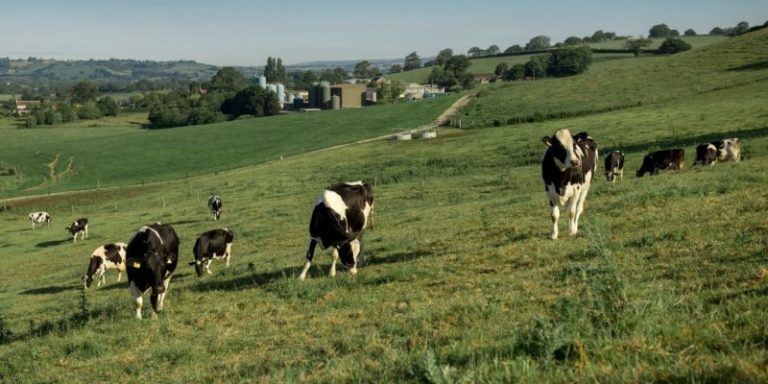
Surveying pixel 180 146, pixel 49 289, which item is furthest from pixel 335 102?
pixel 49 289

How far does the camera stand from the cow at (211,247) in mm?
22922

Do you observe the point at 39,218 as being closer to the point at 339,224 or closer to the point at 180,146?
the point at 339,224

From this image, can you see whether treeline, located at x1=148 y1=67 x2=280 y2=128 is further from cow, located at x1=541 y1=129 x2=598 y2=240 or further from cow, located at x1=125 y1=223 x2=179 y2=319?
cow, located at x1=541 y1=129 x2=598 y2=240

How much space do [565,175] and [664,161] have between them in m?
18.0

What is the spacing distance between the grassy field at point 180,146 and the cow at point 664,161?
53542 millimetres

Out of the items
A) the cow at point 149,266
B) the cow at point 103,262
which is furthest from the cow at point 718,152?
the cow at point 103,262

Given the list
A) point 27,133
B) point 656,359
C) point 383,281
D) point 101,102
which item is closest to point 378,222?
point 383,281

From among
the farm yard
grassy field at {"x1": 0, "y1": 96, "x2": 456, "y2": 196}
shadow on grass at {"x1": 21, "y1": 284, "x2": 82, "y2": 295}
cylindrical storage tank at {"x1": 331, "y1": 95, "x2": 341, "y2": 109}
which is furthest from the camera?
cylindrical storage tank at {"x1": 331, "y1": 95, "x2": 341, "y2": 109}

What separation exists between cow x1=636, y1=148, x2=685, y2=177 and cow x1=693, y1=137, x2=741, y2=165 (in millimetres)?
1002

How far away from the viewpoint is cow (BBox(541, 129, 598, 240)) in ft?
49.4

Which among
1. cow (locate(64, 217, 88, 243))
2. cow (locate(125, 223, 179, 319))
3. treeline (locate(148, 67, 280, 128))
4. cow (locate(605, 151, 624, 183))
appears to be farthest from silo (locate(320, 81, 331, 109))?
cow (locate(125, 223, 179, 319))

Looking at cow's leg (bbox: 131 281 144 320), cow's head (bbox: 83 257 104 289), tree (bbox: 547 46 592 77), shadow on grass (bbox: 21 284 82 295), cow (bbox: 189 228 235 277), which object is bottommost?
shadow on grass (bbox: 21 284 82 295)

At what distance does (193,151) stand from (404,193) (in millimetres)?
61726

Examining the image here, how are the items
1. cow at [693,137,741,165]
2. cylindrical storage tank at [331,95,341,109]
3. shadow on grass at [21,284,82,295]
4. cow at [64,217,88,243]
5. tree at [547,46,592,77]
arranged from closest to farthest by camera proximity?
shadow on grass at [21,284,82,295]
cow at [693,137,741,165]
cow at [64,217,88,243]
tree at [547,46,592,77]
cylindrical storage tank at [331,95,341,109]
